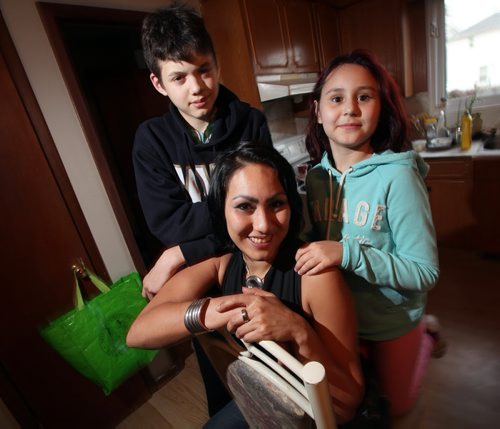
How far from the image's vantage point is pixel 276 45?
2.12 meters

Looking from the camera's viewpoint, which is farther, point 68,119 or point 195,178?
point 68,119

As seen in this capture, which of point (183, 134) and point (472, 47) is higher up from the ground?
point (472, 47)

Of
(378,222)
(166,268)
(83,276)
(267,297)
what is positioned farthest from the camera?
(83,276)

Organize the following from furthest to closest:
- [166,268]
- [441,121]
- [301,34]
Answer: [441,121]
[301,34]
[166,268]

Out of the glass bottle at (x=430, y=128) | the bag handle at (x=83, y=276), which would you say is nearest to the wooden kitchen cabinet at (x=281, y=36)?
the glass bottle at (x=430, y=128)

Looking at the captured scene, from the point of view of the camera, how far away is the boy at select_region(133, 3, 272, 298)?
2.61ft

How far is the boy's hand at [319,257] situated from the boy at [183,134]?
0.29 meters

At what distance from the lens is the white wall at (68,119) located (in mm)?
1255

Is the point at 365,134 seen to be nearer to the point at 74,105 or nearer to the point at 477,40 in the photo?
the point at 74,105

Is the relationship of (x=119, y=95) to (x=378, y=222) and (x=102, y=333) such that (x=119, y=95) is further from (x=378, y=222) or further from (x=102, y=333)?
(x=378, y=222)

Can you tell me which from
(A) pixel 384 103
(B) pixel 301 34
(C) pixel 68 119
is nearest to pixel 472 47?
(B) pixel 301 34

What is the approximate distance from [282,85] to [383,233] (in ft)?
5.59

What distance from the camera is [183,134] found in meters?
0.89

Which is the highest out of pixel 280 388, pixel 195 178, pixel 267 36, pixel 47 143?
pixel 267 36
